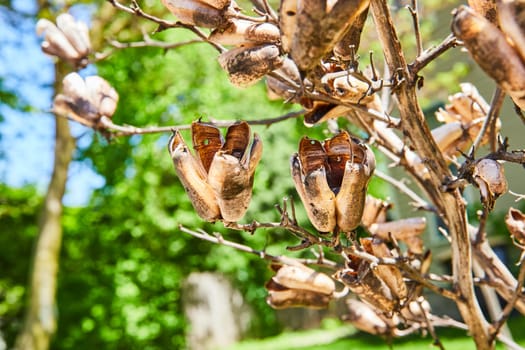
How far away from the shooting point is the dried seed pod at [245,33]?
62 cm

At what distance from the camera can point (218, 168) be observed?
1.92 ft

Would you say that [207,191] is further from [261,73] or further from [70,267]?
[70,267]

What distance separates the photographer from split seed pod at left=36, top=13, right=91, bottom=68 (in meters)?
1.13

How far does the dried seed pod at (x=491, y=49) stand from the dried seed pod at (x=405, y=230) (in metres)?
0.51

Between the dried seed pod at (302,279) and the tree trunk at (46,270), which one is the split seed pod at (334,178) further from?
the tree trunk at (46,270)

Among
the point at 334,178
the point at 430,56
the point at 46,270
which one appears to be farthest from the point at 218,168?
the point at 46,270

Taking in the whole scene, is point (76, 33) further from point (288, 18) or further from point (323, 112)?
point (288, 18)

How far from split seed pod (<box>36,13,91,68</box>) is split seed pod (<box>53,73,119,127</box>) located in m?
0.18

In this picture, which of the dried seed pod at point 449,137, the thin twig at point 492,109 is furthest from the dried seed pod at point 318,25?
the dried seed pod at point 449,137

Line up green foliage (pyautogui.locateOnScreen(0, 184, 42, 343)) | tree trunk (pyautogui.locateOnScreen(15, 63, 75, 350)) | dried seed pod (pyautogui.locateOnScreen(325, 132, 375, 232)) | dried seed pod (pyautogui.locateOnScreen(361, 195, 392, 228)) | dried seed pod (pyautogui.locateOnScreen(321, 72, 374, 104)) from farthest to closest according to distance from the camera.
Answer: green foliage (pyautogui.locateOnScreen(0, 184, 42, 343)) → tree trunk (pyautogui.locateOnScreen(15, 63, 75, 350)) → dried seed pod (pyautogui.locateOnScreen(361, 195, 392, 228)) → dried seed pod (pyautogui.locateOnScreen(321, 72, 374, 104)) → dried seed pod (pyautogui.locateOnScreen(325, 132, 375, 232))

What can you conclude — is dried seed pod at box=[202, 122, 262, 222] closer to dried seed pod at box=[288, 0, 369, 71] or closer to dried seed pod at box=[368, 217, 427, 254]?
dried seed pod at box=[288, 0, 369, 71]

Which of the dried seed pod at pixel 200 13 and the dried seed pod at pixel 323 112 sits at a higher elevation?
the dried seed pod at pixel 200 13

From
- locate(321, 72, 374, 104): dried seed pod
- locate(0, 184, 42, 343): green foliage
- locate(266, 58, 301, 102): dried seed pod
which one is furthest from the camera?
locate(0, 184, 42, 343): green foliage

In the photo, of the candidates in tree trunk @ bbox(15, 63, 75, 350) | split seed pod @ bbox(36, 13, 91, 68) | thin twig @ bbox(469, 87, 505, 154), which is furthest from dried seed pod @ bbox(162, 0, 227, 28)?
tree trunk @ bbox(15, 63, 75, 350)
